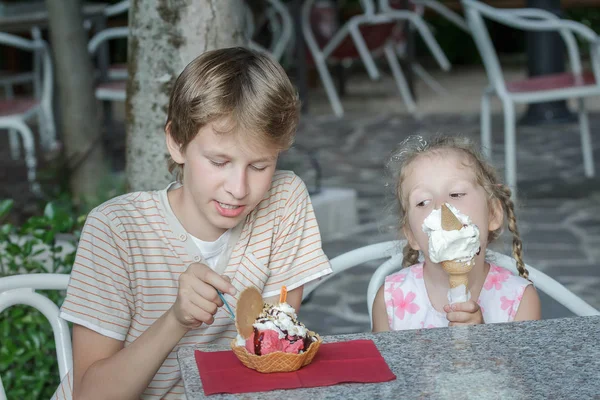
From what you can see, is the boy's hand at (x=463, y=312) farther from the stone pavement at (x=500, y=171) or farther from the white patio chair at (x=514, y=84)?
the white patio chair at (x=514, y=84)

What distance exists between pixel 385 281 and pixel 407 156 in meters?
0.28

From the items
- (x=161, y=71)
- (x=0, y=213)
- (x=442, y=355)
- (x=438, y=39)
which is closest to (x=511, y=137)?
(x=161, y=71)

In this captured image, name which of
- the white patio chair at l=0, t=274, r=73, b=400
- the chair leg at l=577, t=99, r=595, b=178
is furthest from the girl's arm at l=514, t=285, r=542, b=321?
the chair leg at l=577, t=99, r=595, b=178

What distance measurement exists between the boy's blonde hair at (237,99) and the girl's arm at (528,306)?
64 centimetres

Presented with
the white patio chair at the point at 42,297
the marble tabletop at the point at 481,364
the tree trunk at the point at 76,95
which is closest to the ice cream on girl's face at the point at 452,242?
the marble tabletop at the point at 481,364

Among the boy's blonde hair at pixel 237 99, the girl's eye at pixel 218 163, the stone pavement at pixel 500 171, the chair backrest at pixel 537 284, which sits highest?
the boy's blonde hair at pixel 237 99

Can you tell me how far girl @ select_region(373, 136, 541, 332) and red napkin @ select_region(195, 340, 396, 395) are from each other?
63 centimetres

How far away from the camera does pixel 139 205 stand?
1985mm

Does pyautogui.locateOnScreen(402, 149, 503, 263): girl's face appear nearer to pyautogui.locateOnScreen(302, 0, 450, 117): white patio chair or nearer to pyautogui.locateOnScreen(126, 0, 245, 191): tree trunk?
pyautogui.locateOnScreen(126, 0, 245, 191): tree trunk

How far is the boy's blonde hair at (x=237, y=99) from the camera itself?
Answer: 181 centimetres

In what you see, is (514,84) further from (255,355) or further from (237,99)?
(255,355)

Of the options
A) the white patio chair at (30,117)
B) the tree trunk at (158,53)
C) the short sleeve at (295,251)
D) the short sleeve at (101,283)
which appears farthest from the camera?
the white patio chair at (30,117)

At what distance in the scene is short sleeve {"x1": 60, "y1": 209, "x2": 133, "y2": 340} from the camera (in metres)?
1.79

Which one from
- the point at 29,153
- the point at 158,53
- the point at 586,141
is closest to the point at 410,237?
the point at 158,53
